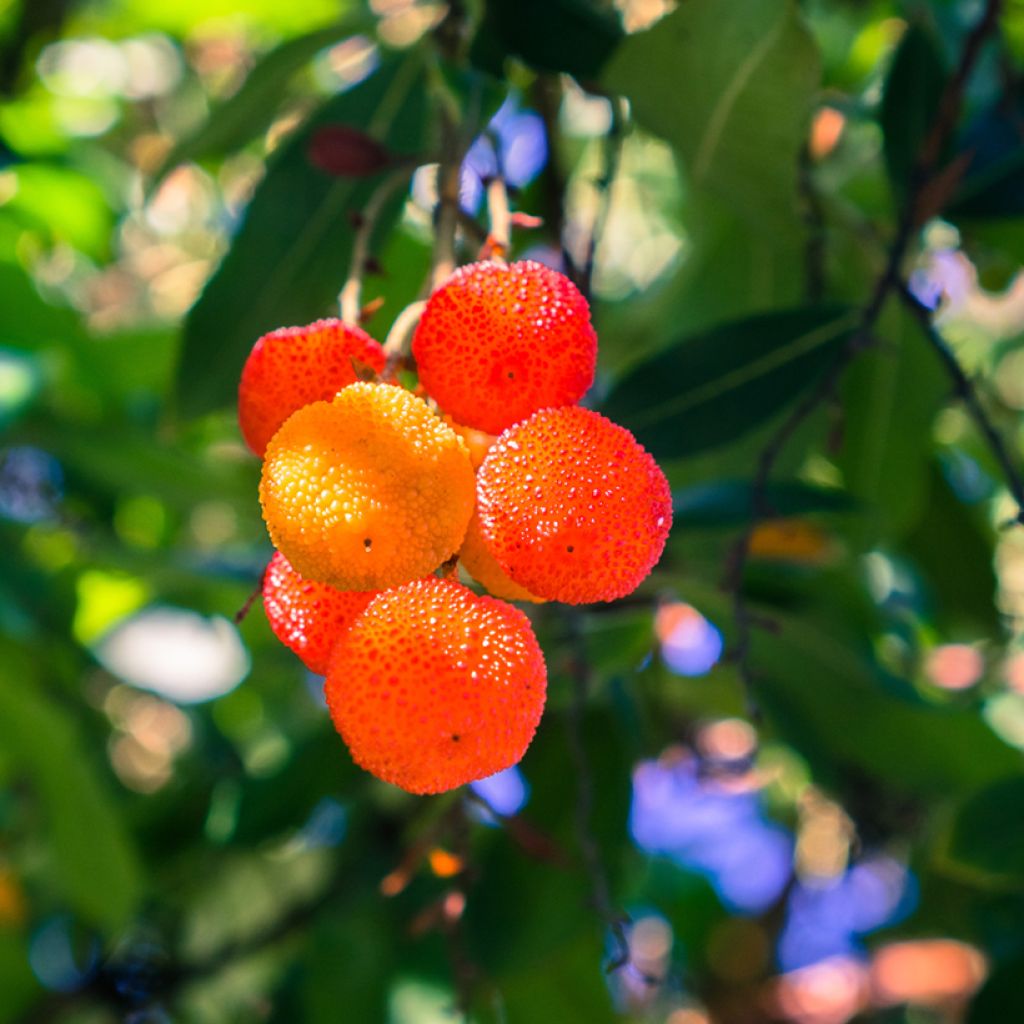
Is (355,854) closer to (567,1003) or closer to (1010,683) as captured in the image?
(567,1003)

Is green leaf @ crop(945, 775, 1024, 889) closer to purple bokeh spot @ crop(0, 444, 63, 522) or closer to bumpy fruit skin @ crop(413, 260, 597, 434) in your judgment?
bumpy fruit skin @ crop(413, 260, 597, 434)

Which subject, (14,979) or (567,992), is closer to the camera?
(567,992)

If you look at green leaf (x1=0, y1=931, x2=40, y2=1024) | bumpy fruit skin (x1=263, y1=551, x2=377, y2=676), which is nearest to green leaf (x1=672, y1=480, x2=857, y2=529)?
bumpy fruit skin (x1=263, y1=551, x2=377, y2=676)

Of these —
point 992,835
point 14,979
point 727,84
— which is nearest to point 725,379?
point 727,84

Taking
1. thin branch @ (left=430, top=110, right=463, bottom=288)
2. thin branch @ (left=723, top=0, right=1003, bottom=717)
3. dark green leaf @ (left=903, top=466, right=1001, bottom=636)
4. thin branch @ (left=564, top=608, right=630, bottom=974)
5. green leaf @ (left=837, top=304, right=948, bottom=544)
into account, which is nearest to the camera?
thin branch @ (left=430, top=110, right=463, bottom=288)

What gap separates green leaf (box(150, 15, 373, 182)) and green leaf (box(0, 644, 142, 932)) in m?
0.56

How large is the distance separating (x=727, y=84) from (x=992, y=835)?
63 cm

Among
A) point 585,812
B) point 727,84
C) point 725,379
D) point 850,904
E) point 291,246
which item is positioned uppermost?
point 727,84

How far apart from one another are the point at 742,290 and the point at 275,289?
0.47 m

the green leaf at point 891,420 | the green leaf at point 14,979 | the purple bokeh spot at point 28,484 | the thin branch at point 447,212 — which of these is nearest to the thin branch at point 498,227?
the thin branch at point 447,212

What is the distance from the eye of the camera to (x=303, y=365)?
0.53m

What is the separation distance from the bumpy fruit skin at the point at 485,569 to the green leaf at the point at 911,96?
0.58m

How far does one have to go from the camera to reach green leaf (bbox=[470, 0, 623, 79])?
0.84 meters

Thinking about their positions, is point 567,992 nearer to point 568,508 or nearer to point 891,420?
point 891,420
